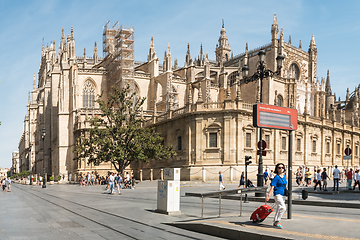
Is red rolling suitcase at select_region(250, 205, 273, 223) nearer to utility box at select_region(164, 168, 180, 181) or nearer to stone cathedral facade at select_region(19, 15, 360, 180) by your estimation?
utility box at select_region(164, 168, 180, 181)

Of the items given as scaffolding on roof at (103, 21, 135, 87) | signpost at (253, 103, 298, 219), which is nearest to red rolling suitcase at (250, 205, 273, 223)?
signpost at (253, 103, 298, 219)

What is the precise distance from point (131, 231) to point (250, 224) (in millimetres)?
2873

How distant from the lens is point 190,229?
30.5 feet

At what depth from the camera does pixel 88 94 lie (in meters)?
51.6

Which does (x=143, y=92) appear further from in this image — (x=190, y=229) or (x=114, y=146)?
(x=190, y=229)

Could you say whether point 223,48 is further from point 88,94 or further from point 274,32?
point 88,94

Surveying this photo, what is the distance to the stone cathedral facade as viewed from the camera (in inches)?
1275

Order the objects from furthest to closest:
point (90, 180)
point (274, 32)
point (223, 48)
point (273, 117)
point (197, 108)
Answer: point (223, 48) → point (274, 32) → point (90, 180) → point (197, 108) → point (273, 117)

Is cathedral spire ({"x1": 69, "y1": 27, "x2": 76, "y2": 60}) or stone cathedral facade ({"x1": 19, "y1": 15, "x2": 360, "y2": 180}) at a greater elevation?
cathedral spire ({"x1": 69, "y1": 27, "x2": 76, "y2": 60})

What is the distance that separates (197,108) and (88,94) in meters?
23.8

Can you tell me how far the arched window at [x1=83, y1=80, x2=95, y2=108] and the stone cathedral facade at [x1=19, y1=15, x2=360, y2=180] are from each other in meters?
0.14

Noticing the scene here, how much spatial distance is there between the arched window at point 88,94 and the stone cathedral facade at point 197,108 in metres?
0.14

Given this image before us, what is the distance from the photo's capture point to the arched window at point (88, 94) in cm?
5159

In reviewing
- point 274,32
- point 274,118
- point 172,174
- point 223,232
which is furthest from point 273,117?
point 274,32
